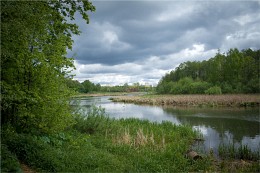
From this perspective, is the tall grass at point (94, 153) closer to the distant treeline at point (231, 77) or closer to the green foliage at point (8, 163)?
the green foliage at point (8, 163)

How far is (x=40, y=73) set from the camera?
8.51m

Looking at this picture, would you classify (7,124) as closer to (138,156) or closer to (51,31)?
(51,31)

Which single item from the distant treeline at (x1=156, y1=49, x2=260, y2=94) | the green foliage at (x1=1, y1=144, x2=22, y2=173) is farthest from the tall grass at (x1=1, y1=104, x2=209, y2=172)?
the distant treeline at (x1=156, y1=49, x2=260, y2=94)

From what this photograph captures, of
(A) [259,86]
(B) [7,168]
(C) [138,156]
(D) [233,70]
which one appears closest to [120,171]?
(C) [138,156]

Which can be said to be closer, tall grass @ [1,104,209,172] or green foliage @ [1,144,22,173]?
green foliage @ [1,144,22,173]

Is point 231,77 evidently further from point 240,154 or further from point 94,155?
point 94,155

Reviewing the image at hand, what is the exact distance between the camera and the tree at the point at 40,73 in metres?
7.59

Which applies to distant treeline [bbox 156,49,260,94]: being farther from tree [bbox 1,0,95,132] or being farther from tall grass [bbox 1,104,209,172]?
tree [bbox 1,0,95,132]

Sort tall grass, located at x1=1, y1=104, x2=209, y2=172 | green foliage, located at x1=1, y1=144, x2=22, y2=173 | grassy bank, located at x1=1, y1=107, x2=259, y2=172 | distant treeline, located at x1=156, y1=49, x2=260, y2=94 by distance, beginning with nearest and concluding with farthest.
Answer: green foliage, located at x1=1, y1=144, x2=22, y2=173, grassy bank, located at x1=1, y1=107, x2=259, y2=172, tall grass, located at x1=1, y1=104, x2=209, y2=172, distant treeline, located at x1=156, y1=49, x2=260, y2=94

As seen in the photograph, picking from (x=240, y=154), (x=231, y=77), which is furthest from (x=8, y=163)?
(x=231, y=77)

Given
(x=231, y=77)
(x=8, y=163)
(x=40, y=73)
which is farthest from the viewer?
(x=231, y=77)

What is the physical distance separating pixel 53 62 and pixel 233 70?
186 feet

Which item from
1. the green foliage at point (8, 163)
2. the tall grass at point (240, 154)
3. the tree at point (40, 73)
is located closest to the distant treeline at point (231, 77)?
the tall grass at point (240, 154)

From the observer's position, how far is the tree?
24.9ft
